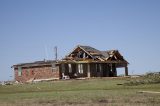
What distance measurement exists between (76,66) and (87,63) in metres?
3.45

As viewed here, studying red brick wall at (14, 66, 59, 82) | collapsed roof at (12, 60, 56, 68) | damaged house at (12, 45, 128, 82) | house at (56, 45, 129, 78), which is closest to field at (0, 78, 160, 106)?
house at (56, 45, 129, 78)

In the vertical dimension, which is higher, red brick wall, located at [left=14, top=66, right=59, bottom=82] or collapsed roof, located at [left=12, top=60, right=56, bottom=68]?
collapsed roof, located at [left=12, top=60, right=56, bottom=68]

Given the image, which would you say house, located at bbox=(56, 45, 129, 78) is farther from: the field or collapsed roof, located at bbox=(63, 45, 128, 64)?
A: the field

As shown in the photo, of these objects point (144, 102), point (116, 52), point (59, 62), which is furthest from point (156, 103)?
point (116, 52)

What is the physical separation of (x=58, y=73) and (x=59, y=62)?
2.38 metres

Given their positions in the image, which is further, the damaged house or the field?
the damaged house

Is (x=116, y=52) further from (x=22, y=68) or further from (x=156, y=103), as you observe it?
(x=156, y=103)

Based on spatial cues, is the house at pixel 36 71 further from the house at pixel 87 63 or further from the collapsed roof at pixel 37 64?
the house at pixel 87 63

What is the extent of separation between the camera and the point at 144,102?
85.0 ft

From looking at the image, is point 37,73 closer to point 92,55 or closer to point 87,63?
point 87,63

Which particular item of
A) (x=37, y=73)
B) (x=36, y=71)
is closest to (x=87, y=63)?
(x=37, y=73)

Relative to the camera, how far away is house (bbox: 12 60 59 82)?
242 ft

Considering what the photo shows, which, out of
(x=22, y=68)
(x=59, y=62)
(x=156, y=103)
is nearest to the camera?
(x=156, y=103)

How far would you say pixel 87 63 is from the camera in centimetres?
7231
